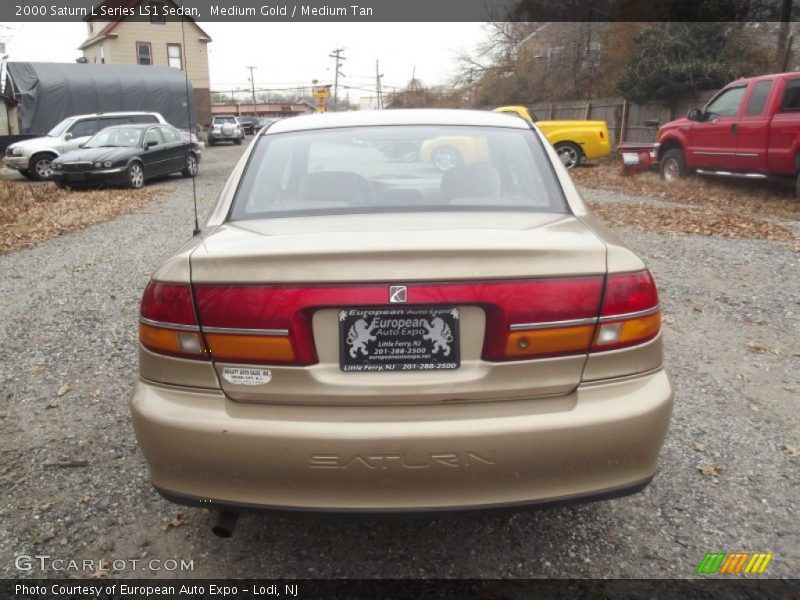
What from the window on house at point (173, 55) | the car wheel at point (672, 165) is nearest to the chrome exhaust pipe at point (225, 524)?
the car wheel at point (672, 165)

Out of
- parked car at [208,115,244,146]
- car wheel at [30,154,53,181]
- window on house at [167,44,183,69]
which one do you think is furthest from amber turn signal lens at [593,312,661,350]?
window on house at [167,44,183,69]

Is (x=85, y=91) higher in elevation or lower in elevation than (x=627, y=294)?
higher

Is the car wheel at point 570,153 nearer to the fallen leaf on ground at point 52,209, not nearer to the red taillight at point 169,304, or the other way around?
the fallen leaf on ground at point 52,209

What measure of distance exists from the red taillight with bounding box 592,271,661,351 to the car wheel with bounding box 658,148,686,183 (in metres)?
12.6

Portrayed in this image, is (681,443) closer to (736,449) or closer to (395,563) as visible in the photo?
(736,449)

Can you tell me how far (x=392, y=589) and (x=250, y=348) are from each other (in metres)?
1.03

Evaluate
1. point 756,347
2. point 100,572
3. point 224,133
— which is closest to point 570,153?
point 756,347

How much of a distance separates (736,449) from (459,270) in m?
2.15

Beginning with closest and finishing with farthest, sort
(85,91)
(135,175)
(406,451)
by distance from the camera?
1. (406,451)
2. (135,175)
3. (85,91)

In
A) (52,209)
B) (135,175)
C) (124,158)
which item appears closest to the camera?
(52,209)

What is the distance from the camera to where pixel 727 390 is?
4020mm

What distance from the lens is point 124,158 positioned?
48.8ft

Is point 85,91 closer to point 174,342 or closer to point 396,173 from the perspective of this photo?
point 396,173

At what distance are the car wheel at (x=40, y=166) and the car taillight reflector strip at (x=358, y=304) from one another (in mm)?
18347
